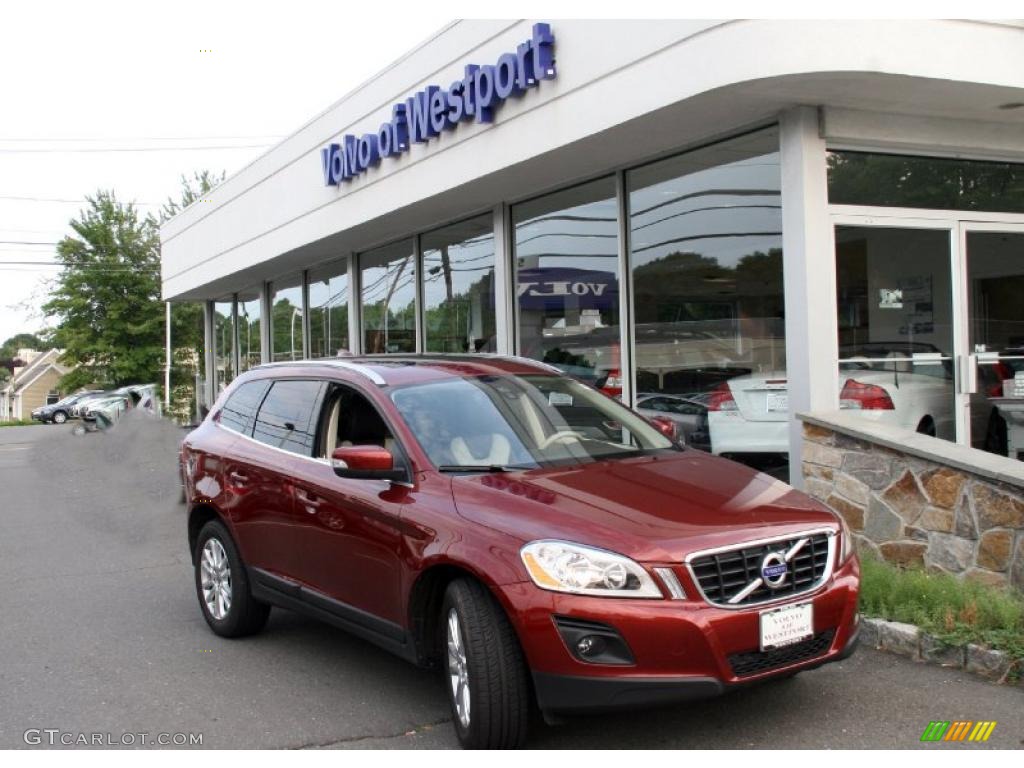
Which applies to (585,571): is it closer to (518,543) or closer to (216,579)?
(518,543)

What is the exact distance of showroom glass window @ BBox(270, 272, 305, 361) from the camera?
57.5ft

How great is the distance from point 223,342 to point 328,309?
24.0 ft

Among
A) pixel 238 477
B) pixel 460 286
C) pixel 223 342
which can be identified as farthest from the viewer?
pixel 223 342

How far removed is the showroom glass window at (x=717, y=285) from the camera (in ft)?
26.4

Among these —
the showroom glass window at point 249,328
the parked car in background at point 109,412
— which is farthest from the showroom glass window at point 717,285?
the parked car in background at point 109,412

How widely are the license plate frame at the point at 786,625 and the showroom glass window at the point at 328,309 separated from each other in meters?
12.1

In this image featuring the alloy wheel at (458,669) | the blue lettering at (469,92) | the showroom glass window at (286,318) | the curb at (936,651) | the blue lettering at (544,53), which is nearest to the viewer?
the alloy wheel at (458,669)

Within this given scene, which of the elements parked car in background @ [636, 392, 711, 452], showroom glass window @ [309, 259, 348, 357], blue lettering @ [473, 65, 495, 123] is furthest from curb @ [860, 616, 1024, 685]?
showroom glass window @ [309, 259, 348, 357]

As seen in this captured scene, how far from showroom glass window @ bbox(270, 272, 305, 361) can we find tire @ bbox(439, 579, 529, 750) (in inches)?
556

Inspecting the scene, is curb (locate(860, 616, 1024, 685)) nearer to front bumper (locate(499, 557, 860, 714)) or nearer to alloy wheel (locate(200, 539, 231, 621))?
front bumper (locate(499, 557, 860, 714))

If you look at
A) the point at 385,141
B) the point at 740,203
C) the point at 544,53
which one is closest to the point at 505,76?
the point at 544,53

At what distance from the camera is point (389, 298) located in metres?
14.2

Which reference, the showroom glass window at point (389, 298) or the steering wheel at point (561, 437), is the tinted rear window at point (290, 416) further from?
the showroom glass window at point (389, 298)

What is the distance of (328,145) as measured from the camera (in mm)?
12852
